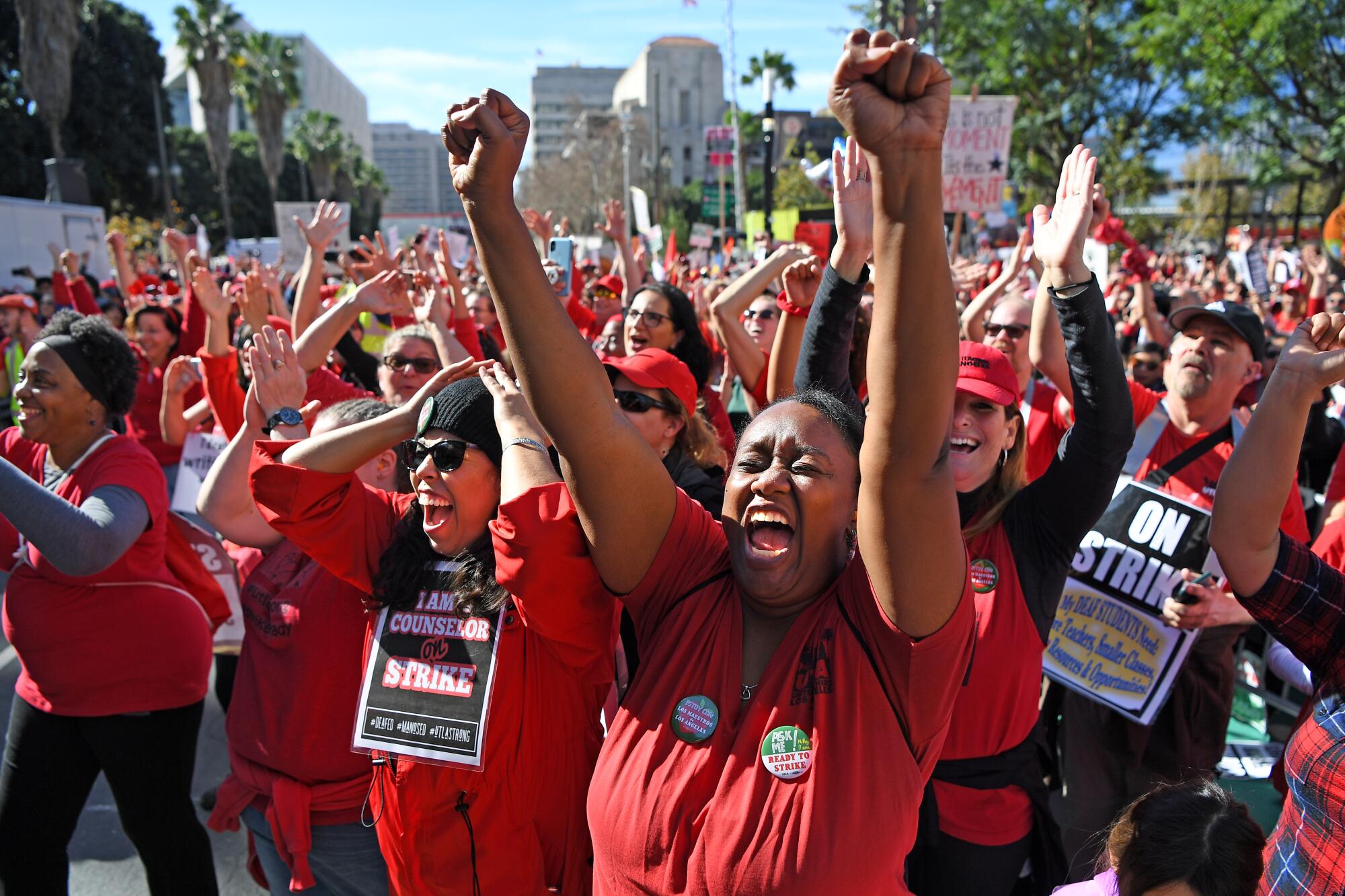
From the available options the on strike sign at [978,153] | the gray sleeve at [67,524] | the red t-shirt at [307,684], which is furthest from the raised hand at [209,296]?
the on strike sign at [978,153]

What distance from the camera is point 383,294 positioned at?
12.2ft

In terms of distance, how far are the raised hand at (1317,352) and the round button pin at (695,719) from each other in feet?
5.23

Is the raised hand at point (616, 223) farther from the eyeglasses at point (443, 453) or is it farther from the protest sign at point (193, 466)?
the eyeglasses at point (443, 453)

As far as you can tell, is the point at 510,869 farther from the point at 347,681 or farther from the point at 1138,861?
the point at 1138,861

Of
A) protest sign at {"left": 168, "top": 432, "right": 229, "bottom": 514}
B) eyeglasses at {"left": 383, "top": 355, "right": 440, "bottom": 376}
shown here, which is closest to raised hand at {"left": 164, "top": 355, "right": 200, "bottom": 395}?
protest sign at {"left": 168, "top": 432, "right": 229, "bottom": 514}

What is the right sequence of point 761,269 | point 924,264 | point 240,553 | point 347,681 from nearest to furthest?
point 924,264 → point 347,681 → point 240,553 → point 761,269

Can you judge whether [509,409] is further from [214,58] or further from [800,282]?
[214,58]

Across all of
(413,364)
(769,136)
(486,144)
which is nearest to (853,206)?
(486,144)

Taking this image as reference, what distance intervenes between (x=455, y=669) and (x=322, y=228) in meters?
3.56

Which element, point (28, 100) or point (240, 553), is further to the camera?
point (28, 100)

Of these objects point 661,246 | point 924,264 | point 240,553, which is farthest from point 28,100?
point 924,264

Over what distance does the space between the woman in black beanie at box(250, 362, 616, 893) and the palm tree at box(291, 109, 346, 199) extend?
58.0 meters

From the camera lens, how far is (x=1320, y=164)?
23.8 m

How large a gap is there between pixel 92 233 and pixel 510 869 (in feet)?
73.1
